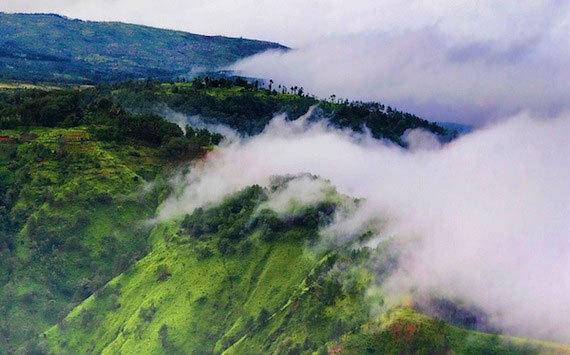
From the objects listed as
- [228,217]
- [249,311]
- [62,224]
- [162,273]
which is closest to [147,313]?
[162,273]

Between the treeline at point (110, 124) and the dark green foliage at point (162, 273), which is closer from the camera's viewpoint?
the dark green foliage at point (162, 273)

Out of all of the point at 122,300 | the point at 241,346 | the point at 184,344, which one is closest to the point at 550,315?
the point at 241,346

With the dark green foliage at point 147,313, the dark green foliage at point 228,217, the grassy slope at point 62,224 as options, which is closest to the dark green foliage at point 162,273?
the dark green foliage at point 147,313

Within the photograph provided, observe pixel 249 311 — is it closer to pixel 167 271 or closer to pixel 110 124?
pixel 167 271

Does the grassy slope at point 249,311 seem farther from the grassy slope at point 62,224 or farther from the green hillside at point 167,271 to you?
the grassy slope at point 62,224

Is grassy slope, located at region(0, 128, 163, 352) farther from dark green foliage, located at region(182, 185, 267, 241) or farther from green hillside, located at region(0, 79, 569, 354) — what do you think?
dark green foliage, located at region(182, 185, 267, 241)

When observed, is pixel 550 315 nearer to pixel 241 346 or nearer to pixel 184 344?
pixel 241 346
